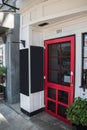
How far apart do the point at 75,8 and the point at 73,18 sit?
0.46 m

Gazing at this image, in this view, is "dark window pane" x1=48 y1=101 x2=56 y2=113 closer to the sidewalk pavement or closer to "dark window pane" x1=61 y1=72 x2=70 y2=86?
the sidewalk pavement

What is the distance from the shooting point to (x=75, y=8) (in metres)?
3.05

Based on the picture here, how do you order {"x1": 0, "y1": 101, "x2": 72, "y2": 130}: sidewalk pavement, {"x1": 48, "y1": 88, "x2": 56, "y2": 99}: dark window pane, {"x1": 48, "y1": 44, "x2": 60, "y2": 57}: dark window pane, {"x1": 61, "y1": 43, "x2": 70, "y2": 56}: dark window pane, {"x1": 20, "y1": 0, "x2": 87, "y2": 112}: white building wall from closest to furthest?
{"x1": 20, "y1": 0, "x2": 87, "y2": 112}: white building wall → {"x1": 0, "y1": 101, "x2": 72, "y2": 130}: sidewalk pavement → {"x1": 61, "y1": 43, "x2": 70, "y2": 56}: dark window pane → {"x1": 48, "y1": 44, "x2": 60, "y2": 57}: dark window pane → {"x1": 48, "y1": 88, "x2": 56, "y2": 99}: dark window pane

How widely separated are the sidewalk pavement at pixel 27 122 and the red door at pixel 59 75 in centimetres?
24

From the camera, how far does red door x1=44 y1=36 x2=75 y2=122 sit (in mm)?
3793

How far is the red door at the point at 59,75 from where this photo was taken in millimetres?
3793

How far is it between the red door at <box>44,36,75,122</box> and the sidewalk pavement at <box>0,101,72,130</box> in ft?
0.80

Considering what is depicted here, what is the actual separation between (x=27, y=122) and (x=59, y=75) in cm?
145

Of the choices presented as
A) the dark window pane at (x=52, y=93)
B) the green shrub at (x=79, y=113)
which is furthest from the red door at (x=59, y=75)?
the green shrub at (x=79, y=113)

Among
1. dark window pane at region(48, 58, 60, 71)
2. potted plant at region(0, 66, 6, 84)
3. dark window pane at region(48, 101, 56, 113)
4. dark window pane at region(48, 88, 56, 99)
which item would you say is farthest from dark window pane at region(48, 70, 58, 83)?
potted plant at region(0, 66, 6, 84)

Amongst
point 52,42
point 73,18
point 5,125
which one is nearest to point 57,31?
point 52,42

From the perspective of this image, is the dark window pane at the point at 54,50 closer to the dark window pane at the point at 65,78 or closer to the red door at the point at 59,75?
the red door at the point at 59,75

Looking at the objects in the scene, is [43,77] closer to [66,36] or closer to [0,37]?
[66,36]

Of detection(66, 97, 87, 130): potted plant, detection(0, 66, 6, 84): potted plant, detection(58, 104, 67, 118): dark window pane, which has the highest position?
detection(0, 66, 6, 84): potted plant
